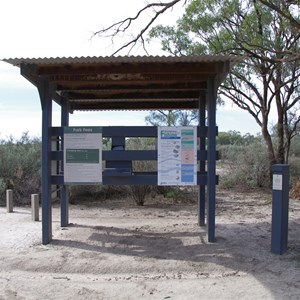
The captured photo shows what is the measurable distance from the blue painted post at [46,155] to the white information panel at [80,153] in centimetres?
28

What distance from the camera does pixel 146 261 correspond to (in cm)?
618

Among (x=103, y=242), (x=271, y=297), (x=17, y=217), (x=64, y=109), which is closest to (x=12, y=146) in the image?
(x=17, y=217)

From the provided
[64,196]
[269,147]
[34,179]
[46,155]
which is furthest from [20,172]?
[269,147]

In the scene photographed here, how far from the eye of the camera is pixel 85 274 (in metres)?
5.74

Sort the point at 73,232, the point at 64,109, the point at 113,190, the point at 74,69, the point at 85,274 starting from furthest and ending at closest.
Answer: the point at 113,190 → the point at 64,109 → the point at 73,232 → the point at 74,69 → the point at 85,274

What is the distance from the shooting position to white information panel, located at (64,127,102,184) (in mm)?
7160

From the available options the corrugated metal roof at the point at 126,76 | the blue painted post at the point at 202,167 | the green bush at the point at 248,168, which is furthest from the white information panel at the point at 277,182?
the green bush at the point at 248,168

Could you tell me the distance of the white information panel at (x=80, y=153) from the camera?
716cm

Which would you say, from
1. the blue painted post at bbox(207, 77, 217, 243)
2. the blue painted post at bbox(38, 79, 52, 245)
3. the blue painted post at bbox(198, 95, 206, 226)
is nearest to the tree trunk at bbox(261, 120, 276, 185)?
the blue painted post at bbox(198, 95, 206, 226)

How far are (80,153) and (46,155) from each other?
558 millimetres

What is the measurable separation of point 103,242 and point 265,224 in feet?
11.5

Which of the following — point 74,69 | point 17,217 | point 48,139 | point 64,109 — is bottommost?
point 17,217

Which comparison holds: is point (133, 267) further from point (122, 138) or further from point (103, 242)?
point (122, 138)

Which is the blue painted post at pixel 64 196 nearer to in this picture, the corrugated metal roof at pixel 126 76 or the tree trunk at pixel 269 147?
the corrugated metal roof at pixel 126 76
